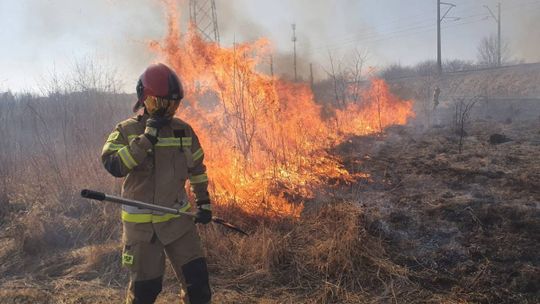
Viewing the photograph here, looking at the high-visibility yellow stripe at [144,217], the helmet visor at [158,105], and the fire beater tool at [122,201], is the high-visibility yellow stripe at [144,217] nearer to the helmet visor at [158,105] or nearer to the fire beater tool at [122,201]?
the fire beater tool at [122,201]

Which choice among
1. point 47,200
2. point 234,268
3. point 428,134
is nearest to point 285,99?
point 428,134

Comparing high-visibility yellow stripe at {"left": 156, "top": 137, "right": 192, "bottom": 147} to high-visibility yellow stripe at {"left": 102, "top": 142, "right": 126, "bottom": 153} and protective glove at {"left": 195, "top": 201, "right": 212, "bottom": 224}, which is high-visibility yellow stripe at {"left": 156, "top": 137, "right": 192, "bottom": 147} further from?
protective glove at {"left": 195, "top": 201, "right": 212, "bottom": 224}

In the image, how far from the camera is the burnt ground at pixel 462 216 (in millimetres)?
4066

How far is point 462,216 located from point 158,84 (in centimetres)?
476

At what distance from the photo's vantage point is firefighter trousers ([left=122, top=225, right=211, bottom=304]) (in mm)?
2814

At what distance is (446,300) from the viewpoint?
A: 372cm

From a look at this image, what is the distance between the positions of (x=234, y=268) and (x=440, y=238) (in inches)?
106

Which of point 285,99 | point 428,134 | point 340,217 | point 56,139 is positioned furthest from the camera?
point 428,134

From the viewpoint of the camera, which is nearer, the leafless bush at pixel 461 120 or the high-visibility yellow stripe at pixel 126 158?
the high-visibility yellow stripe at pixel 126 158

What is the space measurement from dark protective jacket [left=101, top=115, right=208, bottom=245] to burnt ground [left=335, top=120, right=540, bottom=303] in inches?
108

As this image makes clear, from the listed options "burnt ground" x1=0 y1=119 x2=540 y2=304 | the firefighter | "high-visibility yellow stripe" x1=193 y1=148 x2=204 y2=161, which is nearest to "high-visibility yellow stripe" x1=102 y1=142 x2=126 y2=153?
the firefighter

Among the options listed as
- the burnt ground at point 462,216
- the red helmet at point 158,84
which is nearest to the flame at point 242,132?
the burnt ground at point 462,216

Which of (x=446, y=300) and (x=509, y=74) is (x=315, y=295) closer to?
(x=446, y=300)

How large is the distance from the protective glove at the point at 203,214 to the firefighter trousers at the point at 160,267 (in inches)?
4.2
